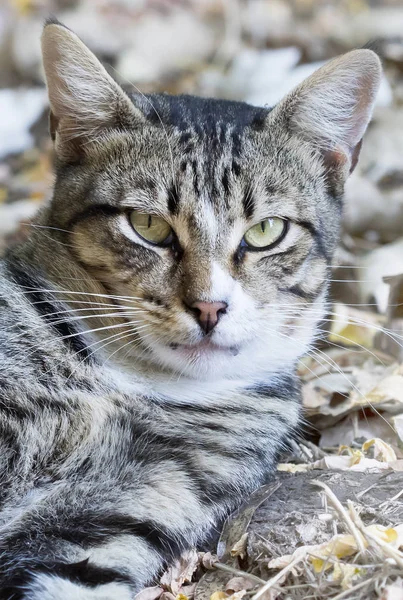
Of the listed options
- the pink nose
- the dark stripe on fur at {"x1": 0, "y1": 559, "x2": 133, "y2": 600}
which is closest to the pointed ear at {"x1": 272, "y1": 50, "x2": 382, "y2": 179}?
the pink nose

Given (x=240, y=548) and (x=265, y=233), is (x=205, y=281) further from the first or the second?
(x=240, y=548)

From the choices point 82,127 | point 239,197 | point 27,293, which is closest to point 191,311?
point 239,197

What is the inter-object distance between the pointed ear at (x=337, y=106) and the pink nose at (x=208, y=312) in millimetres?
699

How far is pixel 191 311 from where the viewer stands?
6.86ft

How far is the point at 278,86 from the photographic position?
5297 mm

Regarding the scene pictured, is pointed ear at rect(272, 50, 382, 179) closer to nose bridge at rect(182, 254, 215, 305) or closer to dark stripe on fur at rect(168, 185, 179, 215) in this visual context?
dark stripe on fur at rect(168, 185, 179, 215)

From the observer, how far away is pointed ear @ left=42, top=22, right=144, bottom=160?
2.31 meters

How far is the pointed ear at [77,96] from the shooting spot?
7.57ft

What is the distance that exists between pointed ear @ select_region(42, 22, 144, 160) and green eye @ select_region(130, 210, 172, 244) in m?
0.32

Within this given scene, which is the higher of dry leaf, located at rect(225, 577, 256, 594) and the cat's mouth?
the cat's mouth

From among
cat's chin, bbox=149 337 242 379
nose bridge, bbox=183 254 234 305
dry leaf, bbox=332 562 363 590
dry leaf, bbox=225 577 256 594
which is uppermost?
nose bridge, bbox=183 254 234 305

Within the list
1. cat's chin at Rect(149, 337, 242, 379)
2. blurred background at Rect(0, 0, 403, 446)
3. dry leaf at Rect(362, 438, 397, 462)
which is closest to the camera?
cat's chin at Rect(149, 337, 242, 379)

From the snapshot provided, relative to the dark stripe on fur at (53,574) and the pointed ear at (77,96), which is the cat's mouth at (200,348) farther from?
the pointed ear at (77,96)

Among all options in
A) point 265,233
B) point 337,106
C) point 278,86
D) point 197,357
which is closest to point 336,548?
point 197,357
